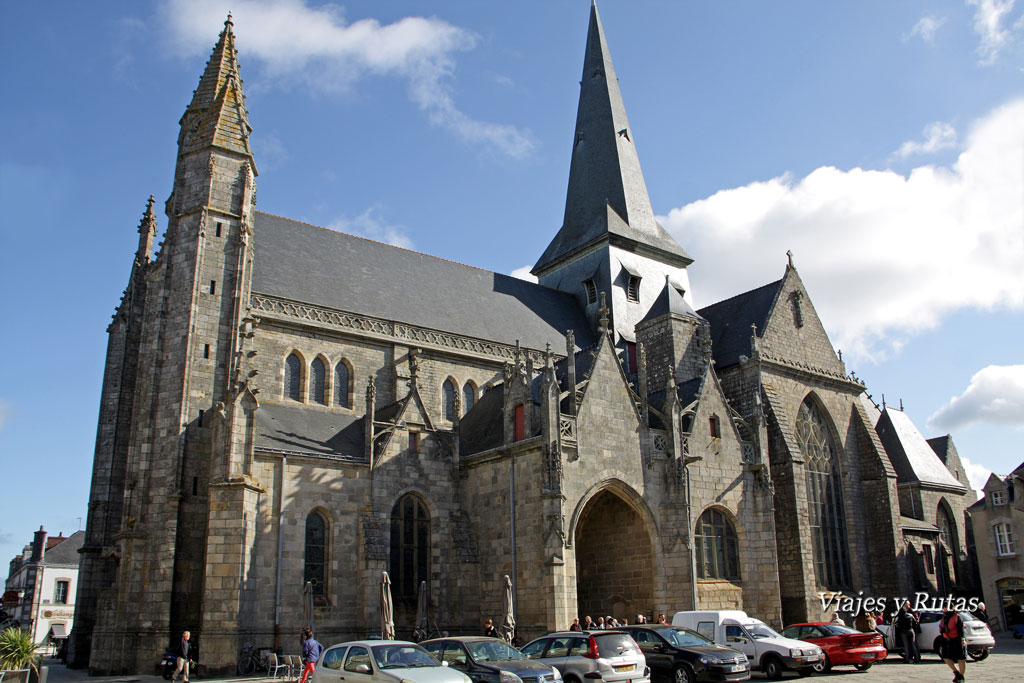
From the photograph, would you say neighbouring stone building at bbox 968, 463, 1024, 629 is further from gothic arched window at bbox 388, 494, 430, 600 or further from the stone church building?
gothic arched window at bbox 388, 494, 430, 600

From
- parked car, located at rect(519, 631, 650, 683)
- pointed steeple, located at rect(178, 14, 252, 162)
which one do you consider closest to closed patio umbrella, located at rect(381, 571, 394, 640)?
parked car, located at rect(519, 631, 650, 683)

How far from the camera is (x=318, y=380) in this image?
26.2m

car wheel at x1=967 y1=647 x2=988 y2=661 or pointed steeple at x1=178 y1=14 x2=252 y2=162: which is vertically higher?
pointed steeple at x1=178 y1=14 x2=252 y2=162

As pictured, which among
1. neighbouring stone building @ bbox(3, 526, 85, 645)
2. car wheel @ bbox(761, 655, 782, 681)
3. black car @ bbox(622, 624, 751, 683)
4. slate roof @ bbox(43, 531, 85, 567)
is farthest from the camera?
slate roof @ bbox(43, 531, 85, 567)

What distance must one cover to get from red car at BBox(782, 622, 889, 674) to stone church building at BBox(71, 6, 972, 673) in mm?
4972

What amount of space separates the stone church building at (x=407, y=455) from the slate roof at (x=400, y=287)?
13 cm

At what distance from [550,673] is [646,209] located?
3129 cm

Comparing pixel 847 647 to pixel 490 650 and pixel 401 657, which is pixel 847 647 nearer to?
pixel 490 650

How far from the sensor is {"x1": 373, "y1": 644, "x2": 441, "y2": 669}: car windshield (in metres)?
11.7

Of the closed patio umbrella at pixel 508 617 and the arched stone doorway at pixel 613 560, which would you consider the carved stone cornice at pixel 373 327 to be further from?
the closed patio umbrella at pixel 508 617

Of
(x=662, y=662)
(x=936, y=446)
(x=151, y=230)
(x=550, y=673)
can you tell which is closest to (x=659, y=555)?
(x=662, y=662)

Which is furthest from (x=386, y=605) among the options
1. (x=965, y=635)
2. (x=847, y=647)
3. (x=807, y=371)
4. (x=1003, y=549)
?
(x=1003, y=549)

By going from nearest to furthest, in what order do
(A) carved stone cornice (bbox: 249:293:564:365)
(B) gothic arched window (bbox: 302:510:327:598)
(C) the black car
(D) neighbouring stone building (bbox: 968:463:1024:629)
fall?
(C) the black car, (B) gothic arched window (bbox: 302:510:327:598), (A) carved stone cornice (bbox: 249:293:564:365), (D) neighbouring stone building (bbox: 968:463:1024:629)

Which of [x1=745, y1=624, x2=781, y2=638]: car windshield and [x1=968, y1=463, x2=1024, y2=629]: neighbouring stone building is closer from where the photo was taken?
[x1=745, y1=624, x2=781, y2=638]: car windshield
